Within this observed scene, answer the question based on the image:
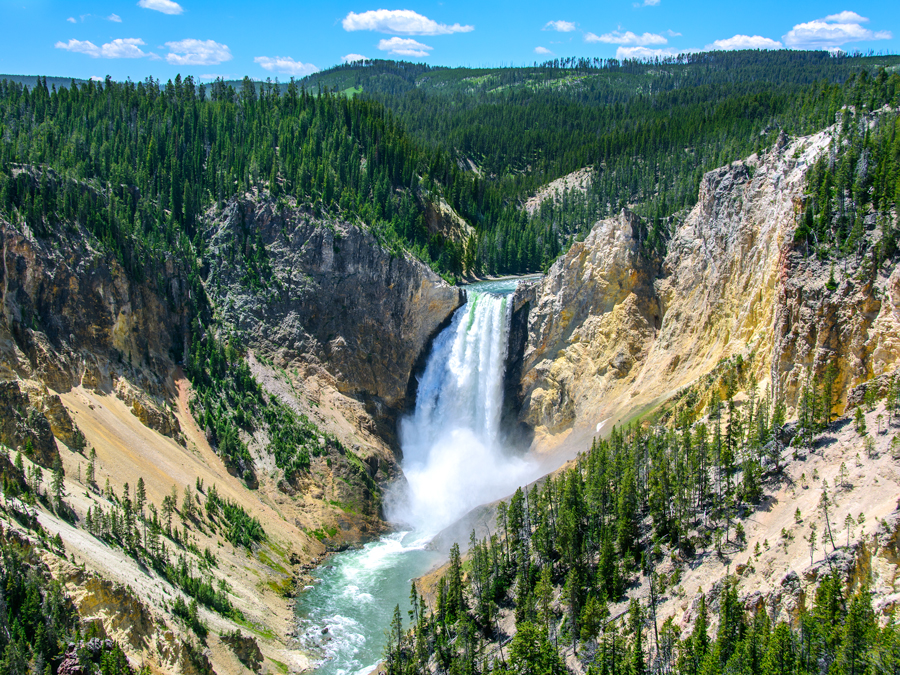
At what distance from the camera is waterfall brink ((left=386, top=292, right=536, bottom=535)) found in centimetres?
7500

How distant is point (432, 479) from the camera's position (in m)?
78.7

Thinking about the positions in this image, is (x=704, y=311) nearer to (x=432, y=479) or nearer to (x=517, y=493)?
(x=517, y=493)

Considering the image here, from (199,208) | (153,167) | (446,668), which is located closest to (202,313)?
(199,208)

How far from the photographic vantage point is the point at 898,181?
1791 inches

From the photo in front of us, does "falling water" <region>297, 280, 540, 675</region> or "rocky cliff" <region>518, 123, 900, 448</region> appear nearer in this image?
"rocky cliff" <region>518, 123, 900, 448</region>

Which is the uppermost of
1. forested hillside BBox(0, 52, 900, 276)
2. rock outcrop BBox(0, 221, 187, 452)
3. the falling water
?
forested hillside BBox(0, 52, 900, 276)

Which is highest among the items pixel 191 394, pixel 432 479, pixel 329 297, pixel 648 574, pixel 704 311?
pixel 704 311

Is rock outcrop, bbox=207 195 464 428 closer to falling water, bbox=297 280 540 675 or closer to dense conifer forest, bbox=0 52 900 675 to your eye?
dense conifer forest, bbox=0 52 900 675

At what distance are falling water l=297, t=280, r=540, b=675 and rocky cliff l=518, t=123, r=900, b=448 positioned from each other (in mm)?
4917

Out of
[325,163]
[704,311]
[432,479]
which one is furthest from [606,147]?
[432,479]

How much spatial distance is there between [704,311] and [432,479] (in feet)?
112

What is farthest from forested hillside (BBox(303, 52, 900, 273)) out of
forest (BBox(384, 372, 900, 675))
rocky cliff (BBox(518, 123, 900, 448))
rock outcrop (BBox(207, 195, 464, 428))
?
forest (BBox(384, 372, 900, 675))

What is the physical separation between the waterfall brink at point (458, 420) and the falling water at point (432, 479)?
12 cm

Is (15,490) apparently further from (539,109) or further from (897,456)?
(539,109)
